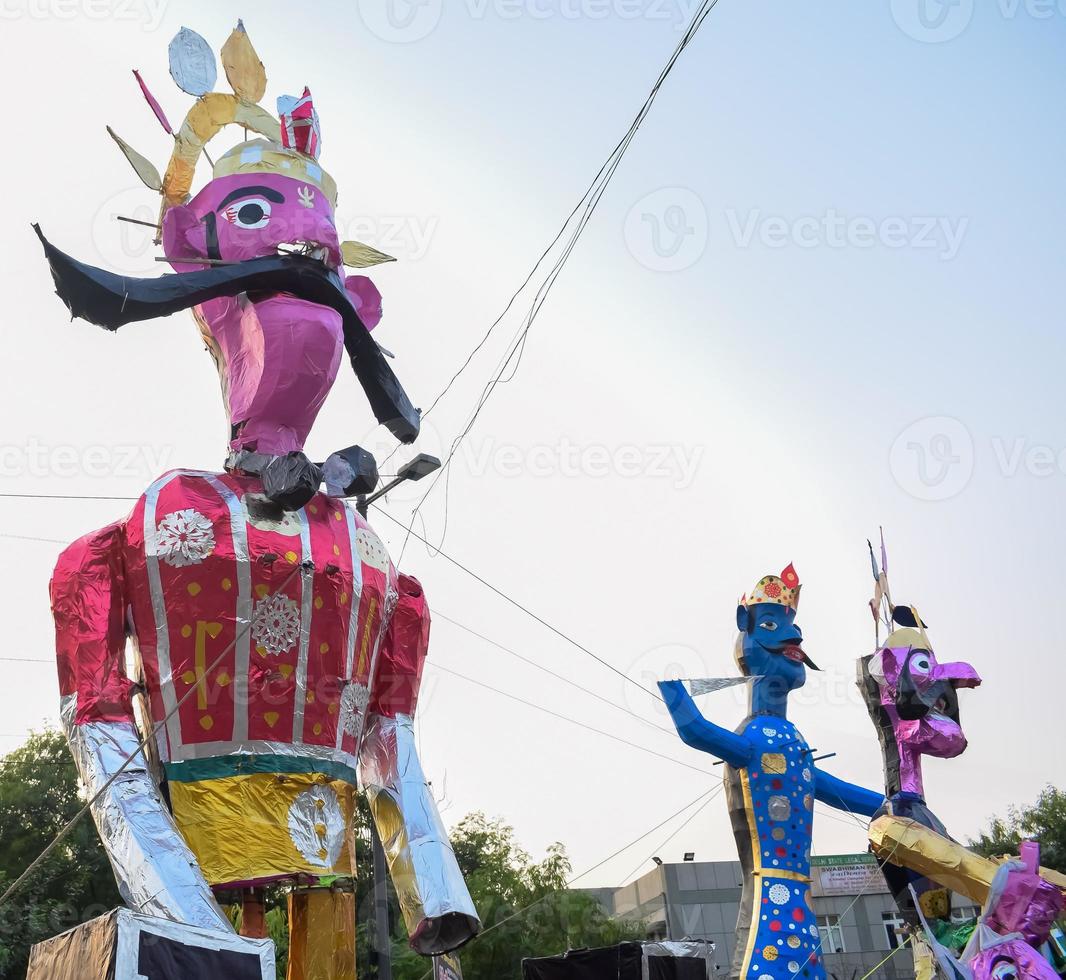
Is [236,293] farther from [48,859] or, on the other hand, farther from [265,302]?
[48,859]

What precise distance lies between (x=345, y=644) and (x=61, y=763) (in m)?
14.0

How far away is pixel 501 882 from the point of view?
53.8 feet

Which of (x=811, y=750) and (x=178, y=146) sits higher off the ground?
(x=178, y=146)

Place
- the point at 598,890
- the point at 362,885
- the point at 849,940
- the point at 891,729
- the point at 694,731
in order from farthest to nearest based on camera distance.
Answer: the point at 598,890
the point at 849,940
the point at 362,885
the point at 891,729
the point at 694,731

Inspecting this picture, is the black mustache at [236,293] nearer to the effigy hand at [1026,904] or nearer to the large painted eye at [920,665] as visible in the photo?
the large painted eye at [920,665]

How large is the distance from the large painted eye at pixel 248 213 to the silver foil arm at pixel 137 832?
2182mm

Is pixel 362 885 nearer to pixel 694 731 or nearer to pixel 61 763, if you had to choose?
pixel 61 763

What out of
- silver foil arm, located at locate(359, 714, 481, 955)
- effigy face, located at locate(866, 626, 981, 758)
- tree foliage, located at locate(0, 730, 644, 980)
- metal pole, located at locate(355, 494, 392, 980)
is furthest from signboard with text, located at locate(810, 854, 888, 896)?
silver foil arm, located at locate(359, 714, 481, 955)

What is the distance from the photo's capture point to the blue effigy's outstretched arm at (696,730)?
7.54 meters

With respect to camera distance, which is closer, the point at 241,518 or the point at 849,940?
the point at 241,518

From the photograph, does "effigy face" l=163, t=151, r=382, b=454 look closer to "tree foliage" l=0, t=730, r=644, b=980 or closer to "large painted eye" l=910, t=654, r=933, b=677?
"large painted eye" l=910, t=654, r=933, b=677

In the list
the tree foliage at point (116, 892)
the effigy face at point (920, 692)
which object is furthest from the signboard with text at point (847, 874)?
the effigy face at point (920, 692)

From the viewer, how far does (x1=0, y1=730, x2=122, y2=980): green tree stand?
48.0 ft

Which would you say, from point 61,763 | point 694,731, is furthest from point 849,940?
point 694,731
